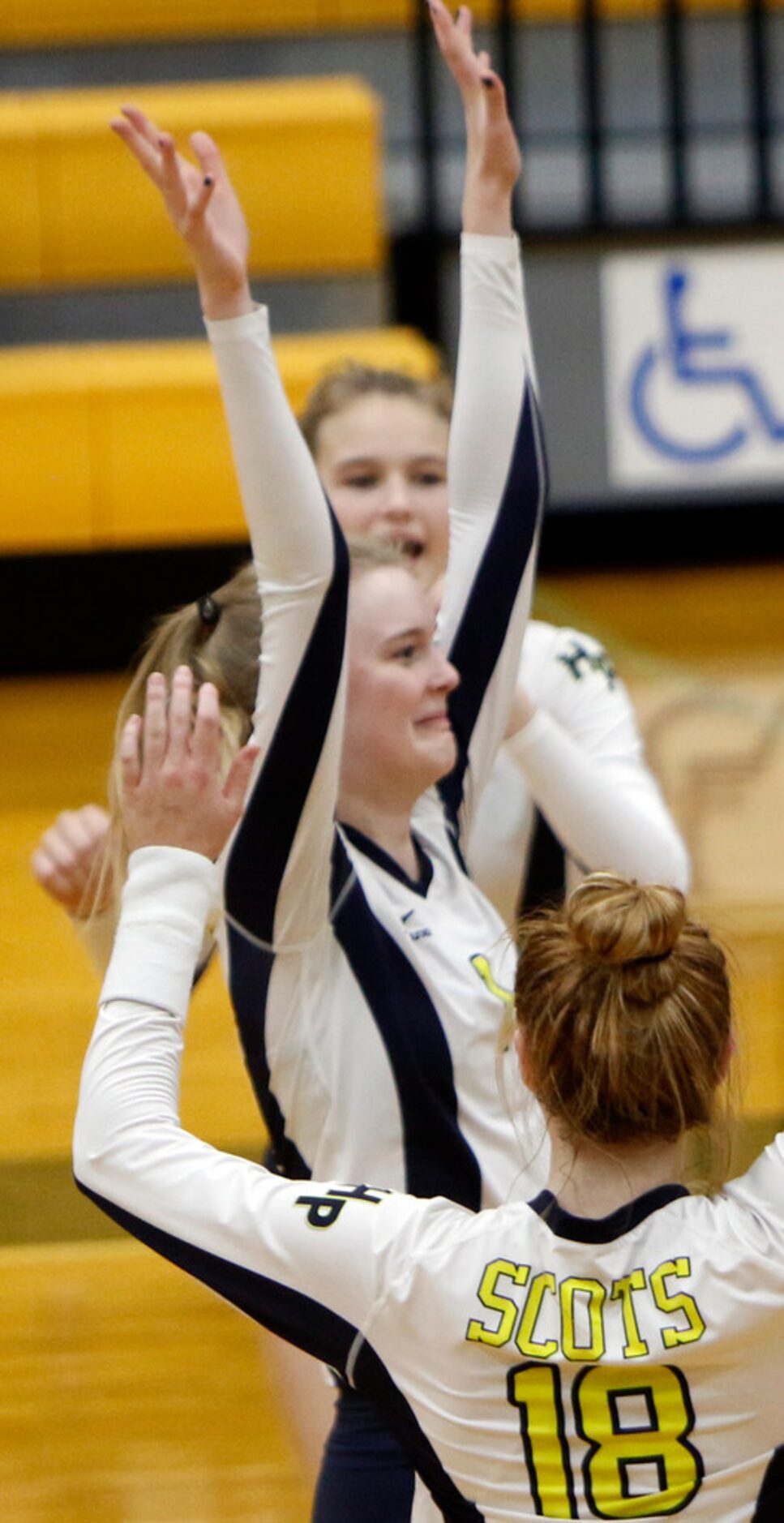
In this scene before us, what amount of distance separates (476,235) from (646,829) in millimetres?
579

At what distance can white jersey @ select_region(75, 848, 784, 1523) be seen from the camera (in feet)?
3.75

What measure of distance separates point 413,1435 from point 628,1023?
0.89ft

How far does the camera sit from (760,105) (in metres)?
6.39

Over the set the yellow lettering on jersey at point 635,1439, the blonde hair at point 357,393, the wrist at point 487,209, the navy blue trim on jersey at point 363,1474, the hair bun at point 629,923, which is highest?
the wrist at point 487,209

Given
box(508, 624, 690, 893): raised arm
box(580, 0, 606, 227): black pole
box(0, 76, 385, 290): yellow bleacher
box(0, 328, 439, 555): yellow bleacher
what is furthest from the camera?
box(580, 0, 606, 227): black pole

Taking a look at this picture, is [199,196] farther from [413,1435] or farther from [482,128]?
[413,1435]

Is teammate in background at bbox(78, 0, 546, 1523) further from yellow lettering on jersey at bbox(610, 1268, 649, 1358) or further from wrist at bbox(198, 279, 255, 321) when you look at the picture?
yellow lettering on jersey at bbox(610, 1268, 649, 1358)

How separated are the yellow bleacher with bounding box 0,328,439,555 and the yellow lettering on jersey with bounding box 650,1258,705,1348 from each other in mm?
4300

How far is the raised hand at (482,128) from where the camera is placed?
1.78 meters

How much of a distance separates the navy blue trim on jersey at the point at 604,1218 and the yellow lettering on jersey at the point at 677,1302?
31mm

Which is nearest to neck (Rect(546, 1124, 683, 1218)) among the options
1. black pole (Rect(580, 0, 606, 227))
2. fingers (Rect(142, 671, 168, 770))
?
fingers (Rect(142, 671, 168, 770))

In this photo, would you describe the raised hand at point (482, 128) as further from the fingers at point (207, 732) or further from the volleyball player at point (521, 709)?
the fingers at point (207, 732)

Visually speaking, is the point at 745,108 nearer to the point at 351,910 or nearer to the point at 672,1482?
the point at 351,910

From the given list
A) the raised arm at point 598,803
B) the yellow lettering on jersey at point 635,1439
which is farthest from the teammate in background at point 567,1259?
the raised arm at point 598,803
